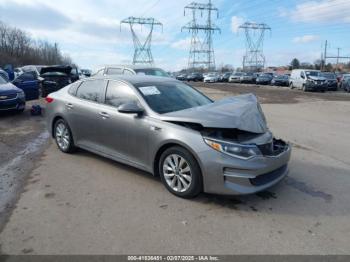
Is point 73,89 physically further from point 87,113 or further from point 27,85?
point 27,85

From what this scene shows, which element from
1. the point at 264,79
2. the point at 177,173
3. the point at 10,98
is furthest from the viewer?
the point at 264,79

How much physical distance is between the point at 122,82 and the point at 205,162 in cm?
221

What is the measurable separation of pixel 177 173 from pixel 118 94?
181 cm

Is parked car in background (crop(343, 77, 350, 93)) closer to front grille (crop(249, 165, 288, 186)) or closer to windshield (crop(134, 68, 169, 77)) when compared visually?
windshield (crop(134, 68, 169, 77))

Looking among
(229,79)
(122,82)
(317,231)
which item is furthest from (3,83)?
(229,79)

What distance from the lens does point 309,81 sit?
2936 centimetres

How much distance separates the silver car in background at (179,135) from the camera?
Result: 13.9ft

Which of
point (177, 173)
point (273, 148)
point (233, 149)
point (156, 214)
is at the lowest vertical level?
point (156, 214)

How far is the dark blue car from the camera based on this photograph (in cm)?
1139

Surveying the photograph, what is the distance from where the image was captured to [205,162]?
167 inches

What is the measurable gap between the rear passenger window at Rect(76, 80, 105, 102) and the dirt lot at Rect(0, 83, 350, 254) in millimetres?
1161

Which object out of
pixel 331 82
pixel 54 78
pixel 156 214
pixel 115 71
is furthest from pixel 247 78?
pixel 156 214

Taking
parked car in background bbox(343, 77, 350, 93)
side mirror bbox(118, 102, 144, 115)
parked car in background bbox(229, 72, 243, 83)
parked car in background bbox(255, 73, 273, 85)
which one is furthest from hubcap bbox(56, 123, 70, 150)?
parked car in background bbox(229, 72, 243, 83)

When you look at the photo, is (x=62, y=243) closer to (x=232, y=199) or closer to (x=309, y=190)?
(x=232, y=199)
